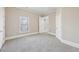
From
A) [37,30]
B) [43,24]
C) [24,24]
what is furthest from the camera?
[43,24]

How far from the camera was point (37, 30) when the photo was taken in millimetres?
3699

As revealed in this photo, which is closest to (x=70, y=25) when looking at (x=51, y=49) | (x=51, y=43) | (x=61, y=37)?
(x=61, y=37)

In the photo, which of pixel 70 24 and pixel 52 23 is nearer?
pixel 70 24

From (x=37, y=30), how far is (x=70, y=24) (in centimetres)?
137

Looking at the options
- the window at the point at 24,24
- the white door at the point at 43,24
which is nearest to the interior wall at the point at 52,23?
the white door at the point at 43,24

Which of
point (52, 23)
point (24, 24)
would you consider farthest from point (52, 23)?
point (24, 24)

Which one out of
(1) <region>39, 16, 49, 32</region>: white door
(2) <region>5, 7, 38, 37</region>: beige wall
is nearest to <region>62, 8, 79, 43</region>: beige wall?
(1) <region>39, 16, 49, 32</region>: white door

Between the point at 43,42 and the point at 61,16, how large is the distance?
1570 mm

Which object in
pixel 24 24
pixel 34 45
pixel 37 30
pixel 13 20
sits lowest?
pixel 34 45

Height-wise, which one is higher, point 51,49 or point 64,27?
point 64,27

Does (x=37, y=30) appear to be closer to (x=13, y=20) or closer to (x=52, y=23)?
(x=52, y=23)
